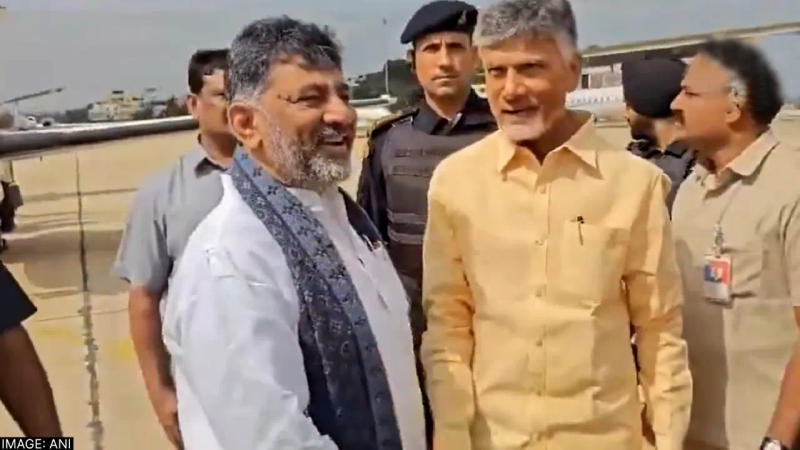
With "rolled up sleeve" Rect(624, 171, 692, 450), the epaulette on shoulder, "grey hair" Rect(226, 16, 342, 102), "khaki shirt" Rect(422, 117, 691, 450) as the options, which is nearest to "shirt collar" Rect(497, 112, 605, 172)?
"khaki shirt" Rect(422, 117, 691, 450)

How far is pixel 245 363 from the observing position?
116 centimetres

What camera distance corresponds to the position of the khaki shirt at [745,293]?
5.62 feet

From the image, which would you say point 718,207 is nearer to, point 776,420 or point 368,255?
point 776,420

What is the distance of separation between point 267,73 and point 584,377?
74cm

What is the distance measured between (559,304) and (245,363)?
2.06 ft

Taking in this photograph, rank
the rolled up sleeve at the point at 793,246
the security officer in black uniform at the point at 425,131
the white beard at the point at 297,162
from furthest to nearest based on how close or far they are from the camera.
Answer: the security officer in black uniform at the point at 425,131 < the rolled up sleeve at the point at 793,246 < the white beard at the point at 297,162

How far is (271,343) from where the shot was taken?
1.18 metres

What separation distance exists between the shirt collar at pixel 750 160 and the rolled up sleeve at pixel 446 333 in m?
0.58

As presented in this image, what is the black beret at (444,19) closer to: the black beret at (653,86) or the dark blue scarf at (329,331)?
the black beret at (653,86)

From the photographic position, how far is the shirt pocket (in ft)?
5.11

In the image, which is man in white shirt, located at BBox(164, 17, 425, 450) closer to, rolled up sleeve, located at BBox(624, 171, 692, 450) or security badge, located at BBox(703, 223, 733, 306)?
rolled up sleeve, located at BBox(624, 171, 692, 450)

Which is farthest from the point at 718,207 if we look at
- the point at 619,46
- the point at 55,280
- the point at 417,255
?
the point at 55,280

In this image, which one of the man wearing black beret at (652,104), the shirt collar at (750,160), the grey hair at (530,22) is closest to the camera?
the grey hair at (530,22)

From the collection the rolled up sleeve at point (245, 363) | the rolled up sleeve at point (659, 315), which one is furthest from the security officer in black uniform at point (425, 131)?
the rolled up sleeve at point (245, 363)
